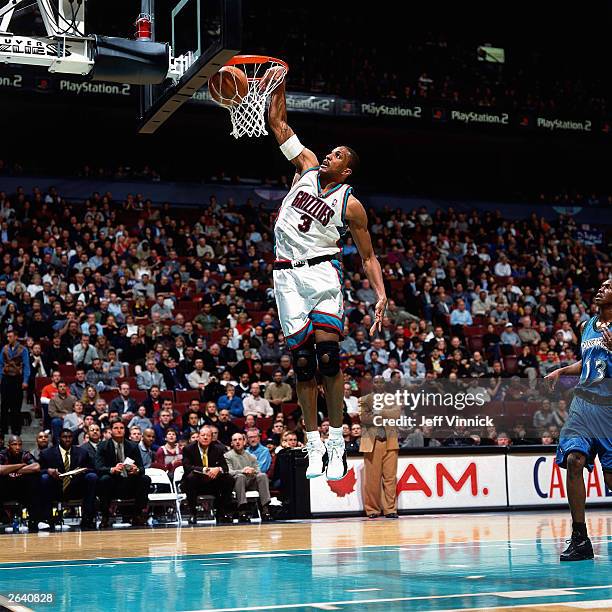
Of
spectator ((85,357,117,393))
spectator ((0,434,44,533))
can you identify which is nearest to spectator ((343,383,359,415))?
spectator ((85,357,117,393))

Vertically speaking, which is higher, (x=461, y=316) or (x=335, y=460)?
(x=461, y=316)

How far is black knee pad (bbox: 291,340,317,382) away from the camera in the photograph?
7195 millimetres

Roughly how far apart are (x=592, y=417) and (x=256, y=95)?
3793 mm

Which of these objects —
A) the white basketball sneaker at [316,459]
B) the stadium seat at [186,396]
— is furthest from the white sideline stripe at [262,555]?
the stadium seat at [186,396]

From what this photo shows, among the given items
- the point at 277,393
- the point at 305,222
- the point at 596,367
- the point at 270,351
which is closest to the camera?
the point at 305,222

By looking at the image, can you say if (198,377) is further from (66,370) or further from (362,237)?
(362,237)

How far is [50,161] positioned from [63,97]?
8.82ft

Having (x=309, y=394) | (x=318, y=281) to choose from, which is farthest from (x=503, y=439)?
(x=318, y=281)

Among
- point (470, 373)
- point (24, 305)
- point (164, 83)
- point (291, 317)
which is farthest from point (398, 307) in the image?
point (291, 317)

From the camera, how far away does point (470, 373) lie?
1842 cm

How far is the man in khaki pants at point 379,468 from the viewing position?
14406 millimetres

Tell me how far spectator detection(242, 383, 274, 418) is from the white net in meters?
8.87

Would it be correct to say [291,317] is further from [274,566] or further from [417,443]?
[417,443]

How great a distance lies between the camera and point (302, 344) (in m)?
7.21
